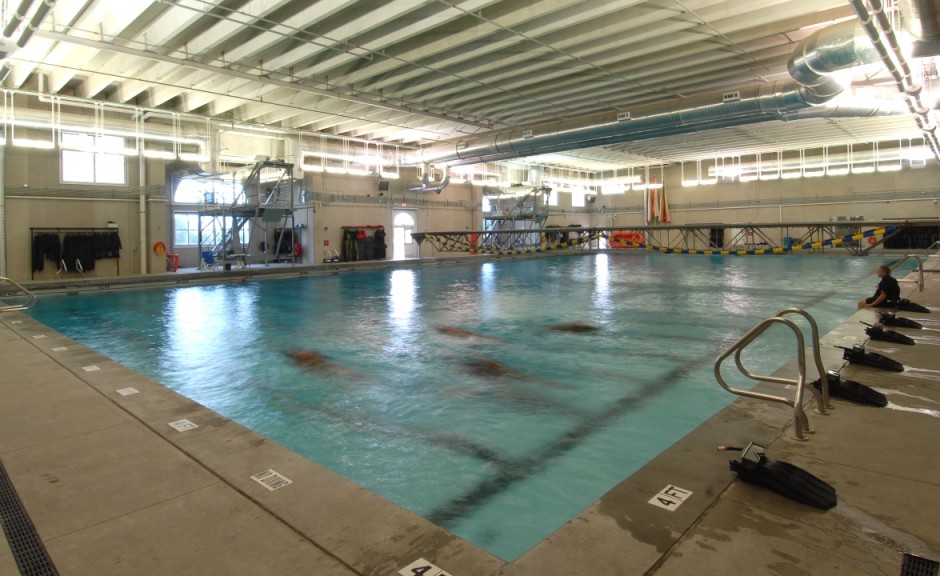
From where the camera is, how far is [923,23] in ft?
17.5

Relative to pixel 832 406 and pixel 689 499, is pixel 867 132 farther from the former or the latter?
pixel 689 499

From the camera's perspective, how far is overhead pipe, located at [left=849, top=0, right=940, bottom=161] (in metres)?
6.03

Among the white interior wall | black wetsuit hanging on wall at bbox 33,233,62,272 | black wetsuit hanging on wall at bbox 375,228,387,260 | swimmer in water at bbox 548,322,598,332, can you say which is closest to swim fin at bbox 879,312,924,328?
swimmer in water at bbox 548,322,598,332

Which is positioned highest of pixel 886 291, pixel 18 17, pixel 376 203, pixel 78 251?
pixel 18 17

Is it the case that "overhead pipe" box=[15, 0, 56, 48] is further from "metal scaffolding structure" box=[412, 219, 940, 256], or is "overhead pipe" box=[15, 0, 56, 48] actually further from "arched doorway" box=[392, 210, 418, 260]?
"arched doorway" box=[392, 210, 418, 260]

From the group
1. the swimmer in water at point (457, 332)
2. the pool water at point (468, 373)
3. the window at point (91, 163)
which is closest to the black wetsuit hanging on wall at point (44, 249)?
the window at point (91, 163)

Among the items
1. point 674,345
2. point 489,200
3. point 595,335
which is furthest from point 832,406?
point 489,200

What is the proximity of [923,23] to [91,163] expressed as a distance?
19996mm

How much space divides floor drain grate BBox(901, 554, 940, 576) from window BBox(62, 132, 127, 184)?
19.1 meters

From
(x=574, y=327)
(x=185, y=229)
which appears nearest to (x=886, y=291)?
(x=574, y=327)

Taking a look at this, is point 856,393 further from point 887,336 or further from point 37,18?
point 37,18

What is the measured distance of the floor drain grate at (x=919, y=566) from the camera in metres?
1.66

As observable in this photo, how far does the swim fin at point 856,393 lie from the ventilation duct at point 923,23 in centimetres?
383

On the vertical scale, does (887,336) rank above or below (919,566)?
above
